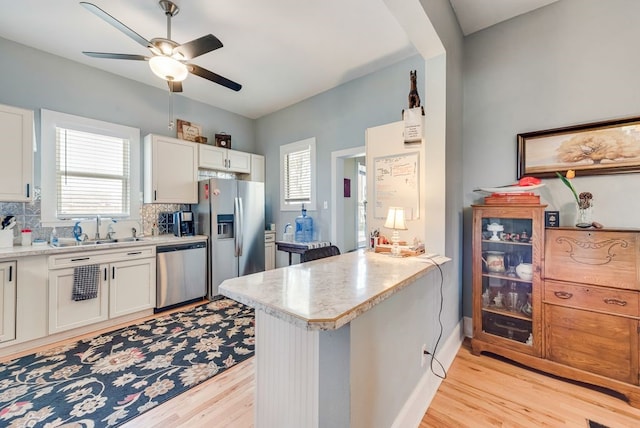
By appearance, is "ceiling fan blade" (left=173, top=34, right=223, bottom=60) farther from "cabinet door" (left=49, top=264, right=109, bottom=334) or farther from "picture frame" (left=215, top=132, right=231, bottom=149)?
"cabinet door" (left=49, top=264, right=109, bottom=334)

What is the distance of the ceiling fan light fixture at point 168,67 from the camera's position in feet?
7.20

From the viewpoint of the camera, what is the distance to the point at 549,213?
2.08m

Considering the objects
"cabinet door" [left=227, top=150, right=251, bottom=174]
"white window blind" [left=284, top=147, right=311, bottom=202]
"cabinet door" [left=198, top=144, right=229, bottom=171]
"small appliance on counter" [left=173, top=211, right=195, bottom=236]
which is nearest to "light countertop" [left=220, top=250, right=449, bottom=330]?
"white window blind" [left=284, top=147, right=311, bottom=202]

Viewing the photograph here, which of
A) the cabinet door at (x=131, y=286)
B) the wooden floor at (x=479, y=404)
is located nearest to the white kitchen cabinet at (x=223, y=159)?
the cabinet door at (x=131, y=286)

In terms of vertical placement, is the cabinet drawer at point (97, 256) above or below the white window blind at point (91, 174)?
below

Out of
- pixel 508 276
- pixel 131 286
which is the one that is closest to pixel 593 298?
pixel 508 276

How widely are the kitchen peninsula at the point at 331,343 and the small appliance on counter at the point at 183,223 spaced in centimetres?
288

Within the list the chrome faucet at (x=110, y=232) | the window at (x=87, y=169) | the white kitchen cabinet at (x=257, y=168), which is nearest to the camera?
the window at (x=87, y=169)

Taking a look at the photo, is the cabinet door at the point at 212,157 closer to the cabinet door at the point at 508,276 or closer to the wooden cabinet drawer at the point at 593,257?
the cabinet door at the point at 508,276

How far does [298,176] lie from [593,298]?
359 centimetres

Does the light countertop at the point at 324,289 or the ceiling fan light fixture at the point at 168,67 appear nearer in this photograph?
the light countertop at the point at 324,289

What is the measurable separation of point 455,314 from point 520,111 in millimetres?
1954

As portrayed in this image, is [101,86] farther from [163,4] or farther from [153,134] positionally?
[163,4]

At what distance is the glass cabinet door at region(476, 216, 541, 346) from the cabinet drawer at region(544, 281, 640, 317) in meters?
0.15
